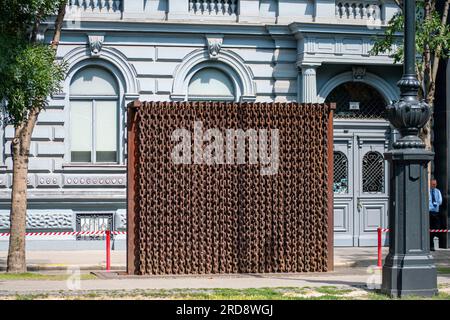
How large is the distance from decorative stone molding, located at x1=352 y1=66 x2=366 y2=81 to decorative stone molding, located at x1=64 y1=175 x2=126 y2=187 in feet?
21.9

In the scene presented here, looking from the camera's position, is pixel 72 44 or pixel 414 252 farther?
pixel 72 44

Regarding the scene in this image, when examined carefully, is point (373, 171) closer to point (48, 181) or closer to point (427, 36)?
point (427, 36)

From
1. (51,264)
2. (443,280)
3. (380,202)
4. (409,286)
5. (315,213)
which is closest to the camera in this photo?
(409,286)

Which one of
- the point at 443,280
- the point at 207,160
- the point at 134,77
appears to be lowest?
the point at 443,280

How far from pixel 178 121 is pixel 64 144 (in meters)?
7.64

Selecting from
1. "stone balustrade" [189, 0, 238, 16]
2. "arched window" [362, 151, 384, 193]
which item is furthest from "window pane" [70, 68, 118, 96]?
"arched window" [362, 151, 384, 193]

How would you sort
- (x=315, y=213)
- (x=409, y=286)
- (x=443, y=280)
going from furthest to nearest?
(x=315, y=213)
(x=443, y=280)
(x=409, y=286)

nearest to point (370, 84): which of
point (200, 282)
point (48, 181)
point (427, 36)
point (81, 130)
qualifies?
point (427, 36)

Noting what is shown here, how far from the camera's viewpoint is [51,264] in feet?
80.2

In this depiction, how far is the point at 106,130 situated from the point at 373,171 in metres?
7.25

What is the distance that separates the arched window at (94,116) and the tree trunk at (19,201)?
19.9 feet

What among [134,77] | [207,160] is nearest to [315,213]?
[207,160]

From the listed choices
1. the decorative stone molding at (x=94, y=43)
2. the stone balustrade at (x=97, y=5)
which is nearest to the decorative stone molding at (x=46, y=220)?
the decorative stone molding at (x=94, y=43)

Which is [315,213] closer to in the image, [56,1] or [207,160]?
[207,160]
